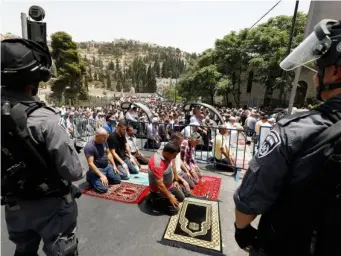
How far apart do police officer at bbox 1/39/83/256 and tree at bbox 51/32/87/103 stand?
127 ft

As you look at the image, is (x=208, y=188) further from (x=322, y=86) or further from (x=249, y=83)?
(x=249, y=83)

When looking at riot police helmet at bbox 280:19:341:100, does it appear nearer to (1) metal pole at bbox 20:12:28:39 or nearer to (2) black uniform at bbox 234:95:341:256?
(2) black uniform at bbox 234:95:341:256

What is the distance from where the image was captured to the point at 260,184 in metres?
1.14

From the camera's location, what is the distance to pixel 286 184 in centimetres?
111

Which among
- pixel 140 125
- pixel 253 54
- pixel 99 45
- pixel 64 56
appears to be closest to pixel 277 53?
pixel 253 54

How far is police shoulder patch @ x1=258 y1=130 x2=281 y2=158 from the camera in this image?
1.09m

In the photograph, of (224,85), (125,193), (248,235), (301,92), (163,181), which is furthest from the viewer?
(301,92)

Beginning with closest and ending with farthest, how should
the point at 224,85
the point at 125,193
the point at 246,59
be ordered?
1. the point at 125,193
2. the point at 224,85
3. the point at 246,59

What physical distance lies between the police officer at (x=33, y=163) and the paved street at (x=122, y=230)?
1085 millimetres

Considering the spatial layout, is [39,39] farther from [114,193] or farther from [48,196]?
[114,193]

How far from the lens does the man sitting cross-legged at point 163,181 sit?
3.47 metres

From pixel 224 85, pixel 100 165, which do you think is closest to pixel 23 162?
pixel 100 165

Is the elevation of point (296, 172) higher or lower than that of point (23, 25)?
lower

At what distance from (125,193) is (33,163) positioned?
2.91 meters
